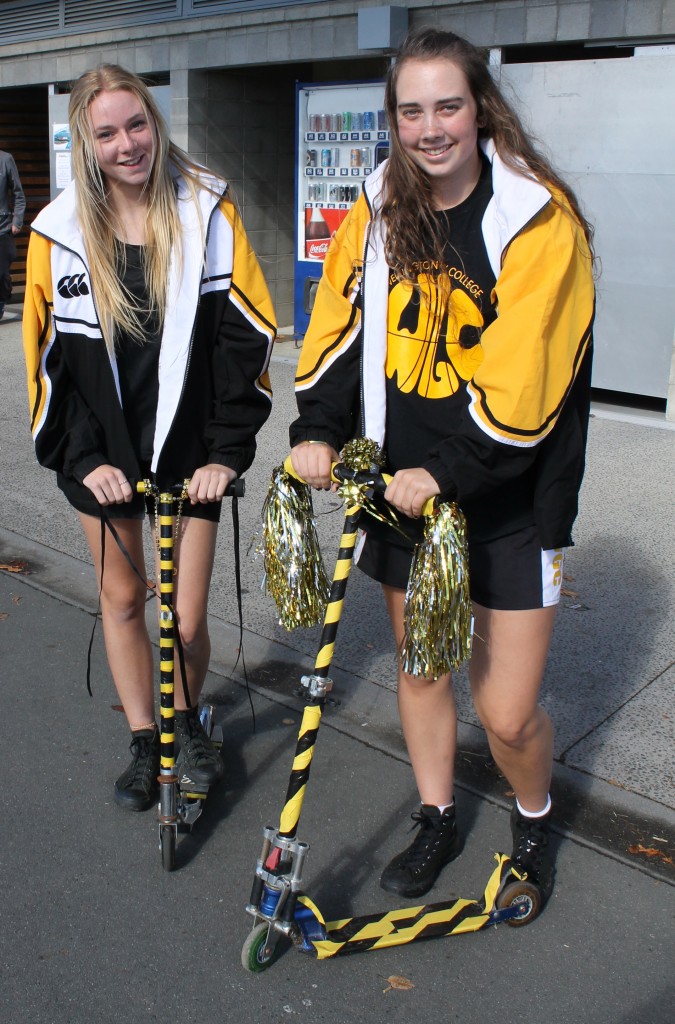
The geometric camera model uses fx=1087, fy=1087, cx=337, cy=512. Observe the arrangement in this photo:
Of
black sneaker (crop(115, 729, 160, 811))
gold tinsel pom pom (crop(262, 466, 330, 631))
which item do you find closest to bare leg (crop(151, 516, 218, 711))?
black sneaker (crop(115, 729, 160, 811))

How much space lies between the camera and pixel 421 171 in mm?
2559

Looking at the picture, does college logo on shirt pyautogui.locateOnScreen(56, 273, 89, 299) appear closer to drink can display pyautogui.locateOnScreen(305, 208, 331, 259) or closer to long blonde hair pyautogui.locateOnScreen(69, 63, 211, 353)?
long blonde hair pyautogui.locateOnScreen(69, 63, 211, 353)

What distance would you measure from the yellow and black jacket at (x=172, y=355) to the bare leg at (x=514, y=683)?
92cm

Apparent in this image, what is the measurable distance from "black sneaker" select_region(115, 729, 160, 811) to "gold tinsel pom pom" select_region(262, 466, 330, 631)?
902mm

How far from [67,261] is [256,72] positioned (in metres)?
8.54

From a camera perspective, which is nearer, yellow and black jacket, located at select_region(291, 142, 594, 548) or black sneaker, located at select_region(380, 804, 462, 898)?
yellow and black jacket, located at select_region(291, 142, 594, 548)

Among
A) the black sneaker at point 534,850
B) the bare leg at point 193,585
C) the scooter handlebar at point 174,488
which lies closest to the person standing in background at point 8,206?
the bare leg at point 193,585

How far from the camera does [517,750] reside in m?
2.83

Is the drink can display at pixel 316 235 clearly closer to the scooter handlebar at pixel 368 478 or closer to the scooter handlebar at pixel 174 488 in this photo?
the scooter handlebar at pixel 174 488

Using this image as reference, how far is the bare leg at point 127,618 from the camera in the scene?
129 inches

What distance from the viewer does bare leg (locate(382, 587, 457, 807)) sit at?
293cm

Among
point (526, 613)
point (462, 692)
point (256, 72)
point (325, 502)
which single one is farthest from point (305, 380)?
point (256, 72)

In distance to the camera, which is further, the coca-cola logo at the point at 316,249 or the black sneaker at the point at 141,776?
the coca-cola logo at the point at 316,249

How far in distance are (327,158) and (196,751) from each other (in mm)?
7598
